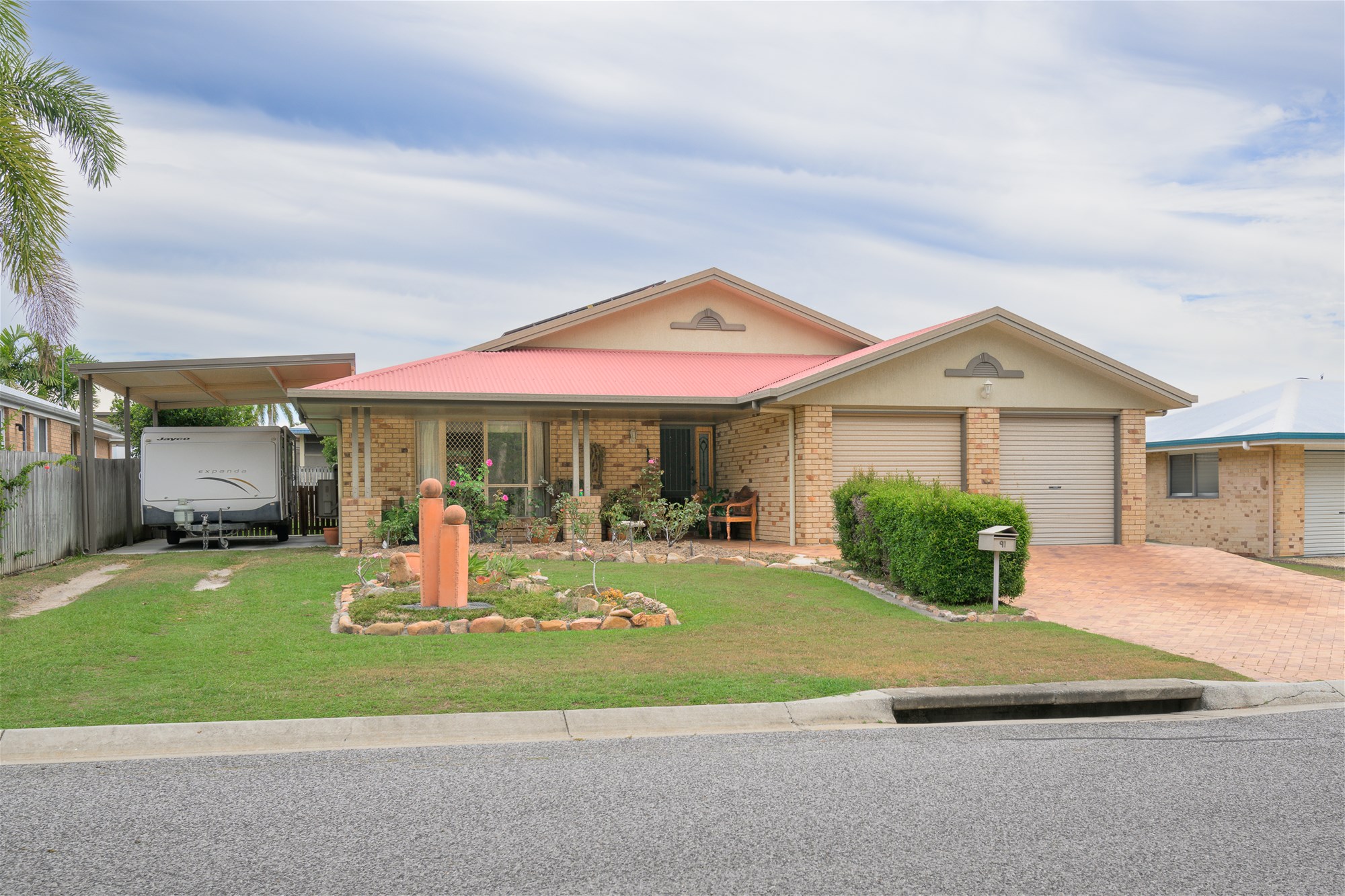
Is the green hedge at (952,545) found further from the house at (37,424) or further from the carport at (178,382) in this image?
the house at (37,424)

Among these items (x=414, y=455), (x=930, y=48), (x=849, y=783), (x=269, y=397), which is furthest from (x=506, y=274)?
(x=849, y=783)

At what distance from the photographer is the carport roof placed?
17.2 meters

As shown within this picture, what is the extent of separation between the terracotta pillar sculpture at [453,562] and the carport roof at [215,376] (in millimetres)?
7334

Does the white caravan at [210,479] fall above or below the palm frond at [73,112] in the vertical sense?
below

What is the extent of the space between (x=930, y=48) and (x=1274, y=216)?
9.53 metres

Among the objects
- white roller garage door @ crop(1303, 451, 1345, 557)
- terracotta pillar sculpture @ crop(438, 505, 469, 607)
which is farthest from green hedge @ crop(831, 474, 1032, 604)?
white roller garage door @ crop(1303, 451, 1345, 557)

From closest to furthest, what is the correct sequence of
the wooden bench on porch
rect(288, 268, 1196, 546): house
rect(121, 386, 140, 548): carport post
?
rect(288, 268, 1196, 546): house → the wooden bench on porch → rect(121, 386, 140, 548): carport post

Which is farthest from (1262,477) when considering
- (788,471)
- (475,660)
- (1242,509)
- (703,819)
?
(703,819)

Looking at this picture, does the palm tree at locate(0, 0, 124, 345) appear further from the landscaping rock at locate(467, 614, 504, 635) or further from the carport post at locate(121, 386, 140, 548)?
the landscaping rock at locate(467, 614, 504, 635)

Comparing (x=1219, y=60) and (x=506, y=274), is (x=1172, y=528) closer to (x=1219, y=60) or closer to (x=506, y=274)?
(x=1219, y=60)

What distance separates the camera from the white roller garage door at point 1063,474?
61.8ft

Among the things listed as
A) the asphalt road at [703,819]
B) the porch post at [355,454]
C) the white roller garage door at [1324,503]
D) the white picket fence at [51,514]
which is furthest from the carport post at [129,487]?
the white roller garage door at [1324,503]

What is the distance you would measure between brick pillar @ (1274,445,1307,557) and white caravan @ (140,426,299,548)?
21.5 meters

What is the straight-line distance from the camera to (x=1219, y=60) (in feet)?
48.8
